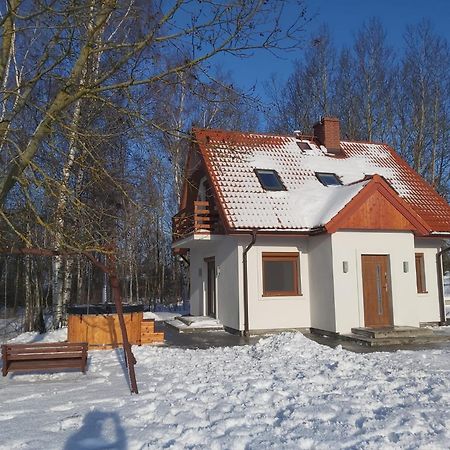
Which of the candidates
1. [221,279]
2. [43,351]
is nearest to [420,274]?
[221,279]

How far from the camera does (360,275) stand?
14.2m

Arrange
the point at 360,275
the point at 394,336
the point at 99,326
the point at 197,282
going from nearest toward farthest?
the point at 99,326, the point at 394,336, the point at 360,275, the point at 197,282

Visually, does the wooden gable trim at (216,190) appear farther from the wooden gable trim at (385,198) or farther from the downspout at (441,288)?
the downspout at (441,288)

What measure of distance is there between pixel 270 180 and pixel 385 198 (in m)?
3.84

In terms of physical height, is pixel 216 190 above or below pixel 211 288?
above

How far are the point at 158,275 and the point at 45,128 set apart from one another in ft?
78.5

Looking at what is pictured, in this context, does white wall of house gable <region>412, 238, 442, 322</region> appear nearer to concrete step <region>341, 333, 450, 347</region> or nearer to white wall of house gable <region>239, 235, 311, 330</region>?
concrete step <region>341, 333, 450, 347</region>

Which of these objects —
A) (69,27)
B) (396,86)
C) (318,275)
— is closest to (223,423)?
Result: (69,27)

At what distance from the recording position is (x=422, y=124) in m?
28.6

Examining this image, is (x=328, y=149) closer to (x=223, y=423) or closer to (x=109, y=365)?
(x=109, y=365)

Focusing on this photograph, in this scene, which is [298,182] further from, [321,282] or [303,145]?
[321,282]

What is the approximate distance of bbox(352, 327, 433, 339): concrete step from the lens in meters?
13.0

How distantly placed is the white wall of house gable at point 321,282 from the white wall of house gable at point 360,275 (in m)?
0.21

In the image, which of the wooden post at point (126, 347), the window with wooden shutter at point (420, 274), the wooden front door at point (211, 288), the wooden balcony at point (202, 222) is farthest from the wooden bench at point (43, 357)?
the window with wooden shutter at point (420, 274)
